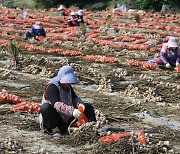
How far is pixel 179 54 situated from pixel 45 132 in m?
6.56

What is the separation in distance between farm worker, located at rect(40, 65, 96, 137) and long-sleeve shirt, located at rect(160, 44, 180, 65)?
20.1 ft

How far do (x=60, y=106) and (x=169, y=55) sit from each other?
6588mm

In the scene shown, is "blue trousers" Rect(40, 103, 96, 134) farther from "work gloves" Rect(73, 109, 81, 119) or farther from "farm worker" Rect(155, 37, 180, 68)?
"farm worker" Rect(155, 37, 180, 68)

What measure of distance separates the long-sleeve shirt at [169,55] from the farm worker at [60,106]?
6127 millimetres

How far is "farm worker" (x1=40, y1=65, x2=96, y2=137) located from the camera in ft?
21.3

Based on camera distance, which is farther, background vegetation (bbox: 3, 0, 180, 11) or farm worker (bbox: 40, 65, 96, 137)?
background vegetation (bbox: 3, 0, 180, 11)

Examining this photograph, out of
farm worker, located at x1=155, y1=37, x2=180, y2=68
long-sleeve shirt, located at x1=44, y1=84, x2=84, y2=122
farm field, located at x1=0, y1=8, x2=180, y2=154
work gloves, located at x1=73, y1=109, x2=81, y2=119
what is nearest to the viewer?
farm field, located at x1=0, y1=8, x2=180, y2=154

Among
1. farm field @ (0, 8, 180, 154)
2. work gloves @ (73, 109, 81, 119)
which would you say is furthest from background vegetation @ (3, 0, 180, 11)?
work gloves @ (73, 109, 81, 119)

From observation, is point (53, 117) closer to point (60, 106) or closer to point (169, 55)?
point (60, 106)

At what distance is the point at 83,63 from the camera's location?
1391 centimetres

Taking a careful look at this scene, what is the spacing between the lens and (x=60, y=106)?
649 centimetres

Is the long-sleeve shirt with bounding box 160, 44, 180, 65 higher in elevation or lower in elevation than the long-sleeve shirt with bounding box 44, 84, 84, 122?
lower

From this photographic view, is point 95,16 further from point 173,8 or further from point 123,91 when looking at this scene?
point 123,91

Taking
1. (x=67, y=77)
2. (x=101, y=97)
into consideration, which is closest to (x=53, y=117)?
(x=67, y=77)
